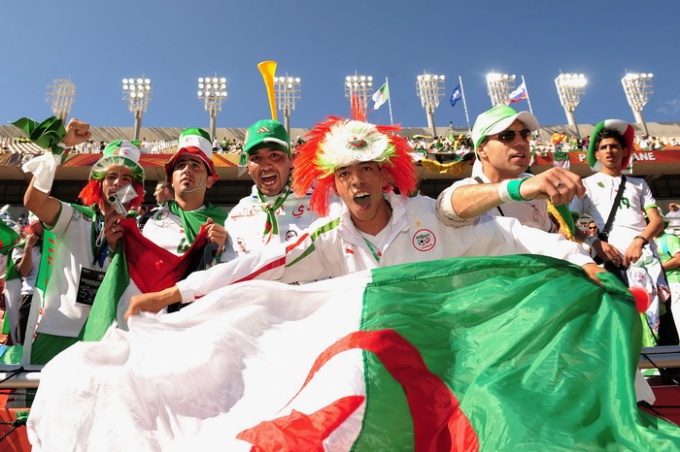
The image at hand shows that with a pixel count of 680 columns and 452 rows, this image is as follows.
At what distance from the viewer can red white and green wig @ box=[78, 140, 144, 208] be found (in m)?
3.24

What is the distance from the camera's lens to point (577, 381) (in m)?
1.27

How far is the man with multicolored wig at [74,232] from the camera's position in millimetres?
2812

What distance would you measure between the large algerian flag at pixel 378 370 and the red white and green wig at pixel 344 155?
2.32ft

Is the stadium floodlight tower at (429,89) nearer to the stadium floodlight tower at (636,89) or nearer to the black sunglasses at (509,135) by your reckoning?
the stadium floodlight tower at (636,89)

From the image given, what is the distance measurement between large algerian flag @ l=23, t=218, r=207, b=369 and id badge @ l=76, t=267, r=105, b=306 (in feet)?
0.60

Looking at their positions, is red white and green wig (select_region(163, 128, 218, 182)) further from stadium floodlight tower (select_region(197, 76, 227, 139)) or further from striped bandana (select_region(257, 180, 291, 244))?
stadium floodlight tower (select_region(197, 76, 227, 139))

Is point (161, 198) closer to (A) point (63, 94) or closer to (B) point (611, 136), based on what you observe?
(B) point (611, 136)

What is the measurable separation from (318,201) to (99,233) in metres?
1.50

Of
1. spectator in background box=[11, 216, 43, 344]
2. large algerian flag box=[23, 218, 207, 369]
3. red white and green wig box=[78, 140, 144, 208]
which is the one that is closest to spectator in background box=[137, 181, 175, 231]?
red white and green wig box=[78, 140, 144, 208]

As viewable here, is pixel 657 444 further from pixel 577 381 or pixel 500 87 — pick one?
pixel 500 87

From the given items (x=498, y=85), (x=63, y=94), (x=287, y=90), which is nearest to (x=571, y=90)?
(x=498, y=85)

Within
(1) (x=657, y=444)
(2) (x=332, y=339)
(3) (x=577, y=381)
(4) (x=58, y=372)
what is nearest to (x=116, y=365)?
(4) (x=58, y=372)

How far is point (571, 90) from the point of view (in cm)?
3966

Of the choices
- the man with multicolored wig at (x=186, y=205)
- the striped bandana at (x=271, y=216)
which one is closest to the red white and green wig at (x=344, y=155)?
the striped bandana at (x=271, y=216)
